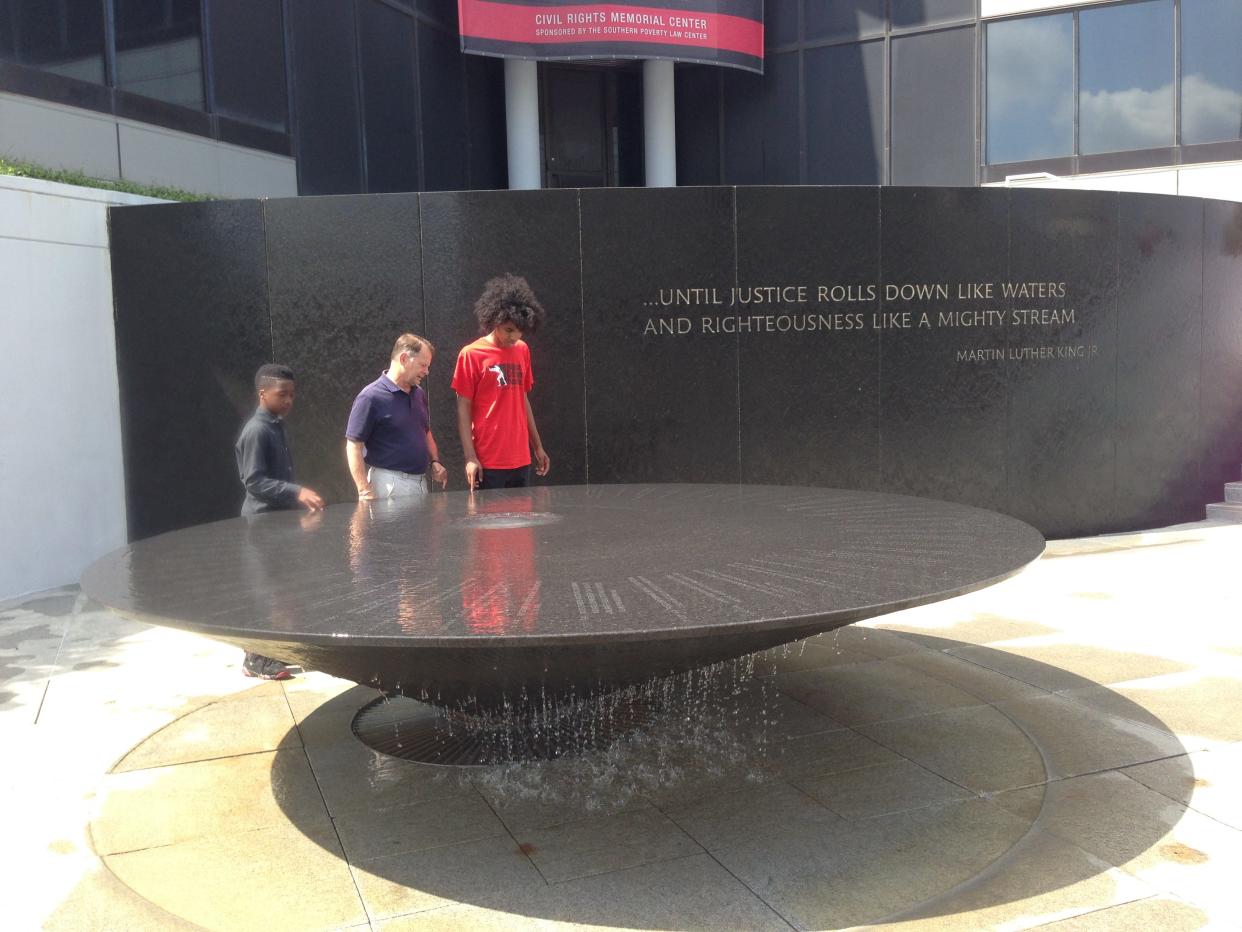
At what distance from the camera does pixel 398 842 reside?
3.55 m

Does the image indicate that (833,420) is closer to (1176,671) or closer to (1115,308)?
(1115,308)

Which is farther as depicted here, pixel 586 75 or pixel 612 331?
pixel 586 75

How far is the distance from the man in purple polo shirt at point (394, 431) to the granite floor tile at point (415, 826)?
2184 millimetres

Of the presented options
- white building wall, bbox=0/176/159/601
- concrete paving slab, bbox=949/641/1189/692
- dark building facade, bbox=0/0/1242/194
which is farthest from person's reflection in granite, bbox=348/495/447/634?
dark building facade, bbox=0/0/1242/194

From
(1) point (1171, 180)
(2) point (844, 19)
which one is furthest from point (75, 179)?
(1) point (1171, 180)

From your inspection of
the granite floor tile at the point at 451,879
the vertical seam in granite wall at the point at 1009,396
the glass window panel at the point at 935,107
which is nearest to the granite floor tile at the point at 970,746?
the granite floor tile at the point at 451,879

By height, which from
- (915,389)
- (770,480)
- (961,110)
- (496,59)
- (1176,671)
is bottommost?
(1176,671)

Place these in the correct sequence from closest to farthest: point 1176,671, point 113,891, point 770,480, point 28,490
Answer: point 113,891, point 1176,671, point 28,490, point 770,480

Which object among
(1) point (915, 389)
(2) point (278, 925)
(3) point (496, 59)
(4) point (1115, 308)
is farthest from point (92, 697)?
(3) point (496, 59)

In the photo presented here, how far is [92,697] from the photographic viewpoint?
5301 mm

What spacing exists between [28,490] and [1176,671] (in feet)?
24.3

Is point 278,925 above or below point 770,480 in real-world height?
below

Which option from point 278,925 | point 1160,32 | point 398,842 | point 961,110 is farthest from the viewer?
point 961,110

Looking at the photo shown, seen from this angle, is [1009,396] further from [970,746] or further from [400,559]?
[400,559]
